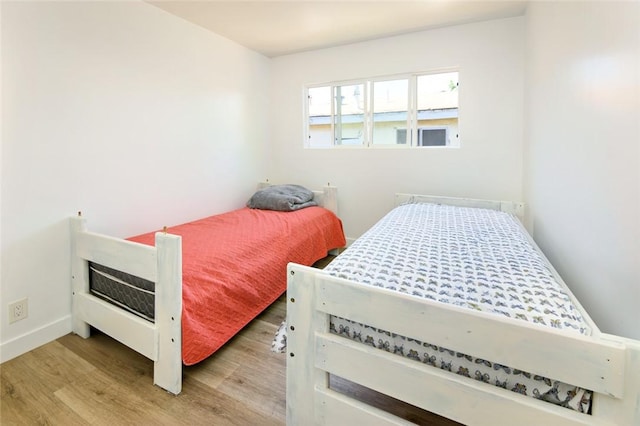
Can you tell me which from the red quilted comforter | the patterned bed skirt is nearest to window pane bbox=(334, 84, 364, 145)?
the red quilted comforter

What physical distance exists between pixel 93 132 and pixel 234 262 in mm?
1263

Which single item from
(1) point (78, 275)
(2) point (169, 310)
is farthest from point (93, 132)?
(2) point (169, 310)

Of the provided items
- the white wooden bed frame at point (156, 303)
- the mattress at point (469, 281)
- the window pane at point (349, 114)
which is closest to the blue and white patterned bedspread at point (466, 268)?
the mattress at point (469, 281)

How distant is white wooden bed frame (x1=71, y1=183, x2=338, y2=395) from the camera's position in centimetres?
140

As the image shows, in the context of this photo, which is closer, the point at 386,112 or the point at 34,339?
the point at 34,339

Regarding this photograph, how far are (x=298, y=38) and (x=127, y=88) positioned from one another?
1664 millimetres

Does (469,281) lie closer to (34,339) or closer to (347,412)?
(347,412)

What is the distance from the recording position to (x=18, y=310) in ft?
5.61

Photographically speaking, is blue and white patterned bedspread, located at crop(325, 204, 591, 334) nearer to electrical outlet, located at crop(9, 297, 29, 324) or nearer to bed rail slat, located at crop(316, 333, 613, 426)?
bed rail slat, located at crop(316, 333, 613, 426)

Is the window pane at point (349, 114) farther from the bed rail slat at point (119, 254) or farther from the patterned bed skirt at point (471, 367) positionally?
the patterned bed skirt at point (471, 367)

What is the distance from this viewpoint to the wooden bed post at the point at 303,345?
1.10 m

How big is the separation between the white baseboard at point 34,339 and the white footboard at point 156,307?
0.26m

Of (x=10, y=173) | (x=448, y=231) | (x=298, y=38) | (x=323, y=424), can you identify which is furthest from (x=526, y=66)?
(x=10, y=173)

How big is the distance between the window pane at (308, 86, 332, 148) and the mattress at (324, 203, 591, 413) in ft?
6.38
